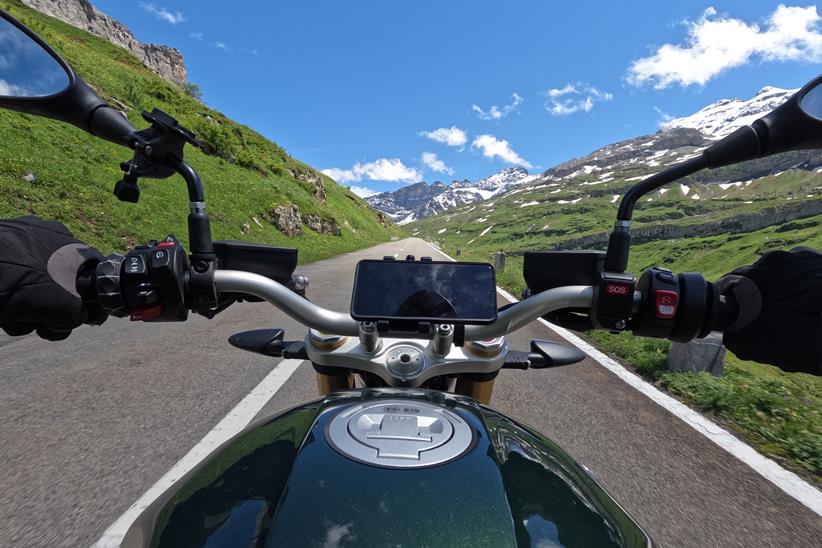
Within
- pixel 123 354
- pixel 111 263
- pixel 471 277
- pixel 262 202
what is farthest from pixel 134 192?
pixel 262 202

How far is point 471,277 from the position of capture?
1223 mm

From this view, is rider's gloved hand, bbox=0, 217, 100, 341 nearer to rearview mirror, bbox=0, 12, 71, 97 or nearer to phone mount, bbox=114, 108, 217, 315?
phone mount, bbox=114, 108, 217, 315

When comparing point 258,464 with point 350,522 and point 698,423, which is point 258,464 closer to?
point 350,522

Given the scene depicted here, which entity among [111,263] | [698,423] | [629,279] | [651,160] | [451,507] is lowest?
[698,423]

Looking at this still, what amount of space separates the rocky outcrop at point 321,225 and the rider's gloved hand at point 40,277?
27.5 metres

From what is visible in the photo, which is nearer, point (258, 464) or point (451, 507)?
point (451, 507)

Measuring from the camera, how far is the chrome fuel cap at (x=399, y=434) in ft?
2.59

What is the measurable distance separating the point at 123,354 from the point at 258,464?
4.61 meters

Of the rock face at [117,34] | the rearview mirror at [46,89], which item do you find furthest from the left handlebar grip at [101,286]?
the rock face at [117,34]

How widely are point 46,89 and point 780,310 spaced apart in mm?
2244

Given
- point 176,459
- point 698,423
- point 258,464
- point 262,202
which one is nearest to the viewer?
point 258,464

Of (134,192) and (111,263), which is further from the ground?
(134,192)

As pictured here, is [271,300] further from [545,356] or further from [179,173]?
[545,356]

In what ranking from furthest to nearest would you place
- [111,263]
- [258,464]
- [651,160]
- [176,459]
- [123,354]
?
[651,160], [123,354], [176,459], [111,263], [258,464]
